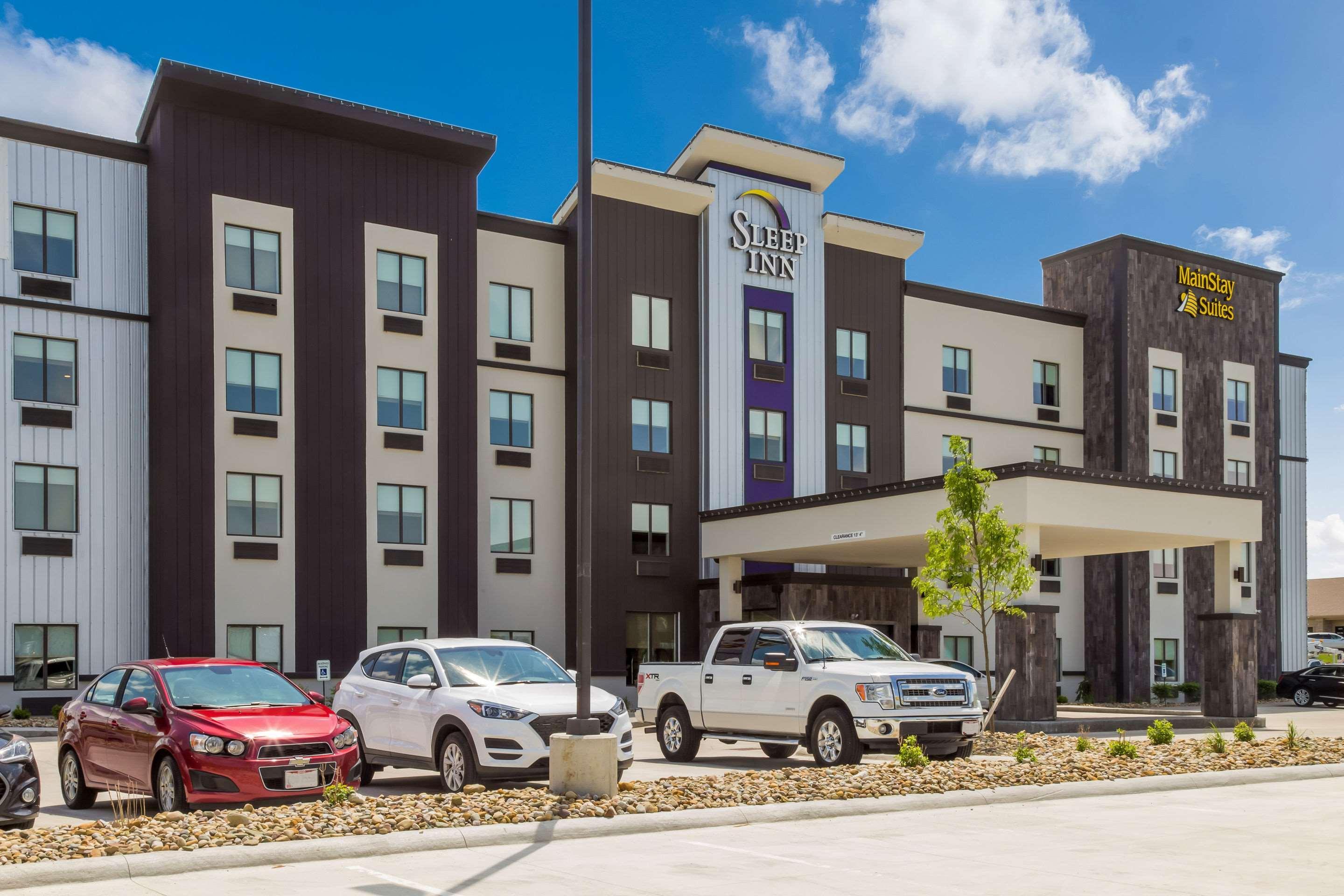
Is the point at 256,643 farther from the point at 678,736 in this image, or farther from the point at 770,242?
the point at 770,242

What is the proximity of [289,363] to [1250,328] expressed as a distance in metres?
34.4

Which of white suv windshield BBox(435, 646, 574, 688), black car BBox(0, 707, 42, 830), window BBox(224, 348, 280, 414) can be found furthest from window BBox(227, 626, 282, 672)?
black car BBox(0, 707, 42, 830)

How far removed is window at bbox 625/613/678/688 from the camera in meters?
35.2

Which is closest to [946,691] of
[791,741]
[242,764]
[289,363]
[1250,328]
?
[791,741]

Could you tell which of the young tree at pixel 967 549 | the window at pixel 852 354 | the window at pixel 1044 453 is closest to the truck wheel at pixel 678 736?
the young tree at pixel 967 549

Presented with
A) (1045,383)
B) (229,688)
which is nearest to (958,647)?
(1045,383)

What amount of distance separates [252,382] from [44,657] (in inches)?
293

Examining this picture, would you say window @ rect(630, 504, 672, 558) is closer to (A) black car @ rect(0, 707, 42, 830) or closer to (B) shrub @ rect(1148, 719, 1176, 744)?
(B) shrub @ rect(1148, 719, 1176, 744)

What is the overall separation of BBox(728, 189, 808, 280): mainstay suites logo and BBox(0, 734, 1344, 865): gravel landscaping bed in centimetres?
2123

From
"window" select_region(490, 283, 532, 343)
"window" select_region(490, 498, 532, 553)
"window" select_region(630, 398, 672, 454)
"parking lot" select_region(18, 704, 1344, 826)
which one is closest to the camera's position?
"parking lot" select_region(18, 704, 1344, 826)

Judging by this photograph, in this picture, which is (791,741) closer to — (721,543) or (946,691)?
(946,691)

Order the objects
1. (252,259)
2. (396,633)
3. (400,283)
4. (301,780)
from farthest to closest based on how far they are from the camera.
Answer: (400,283) < (396,633) < (252,259) < (301,780)

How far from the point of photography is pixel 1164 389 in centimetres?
4494

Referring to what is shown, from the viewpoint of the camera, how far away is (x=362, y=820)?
10.9 metres
